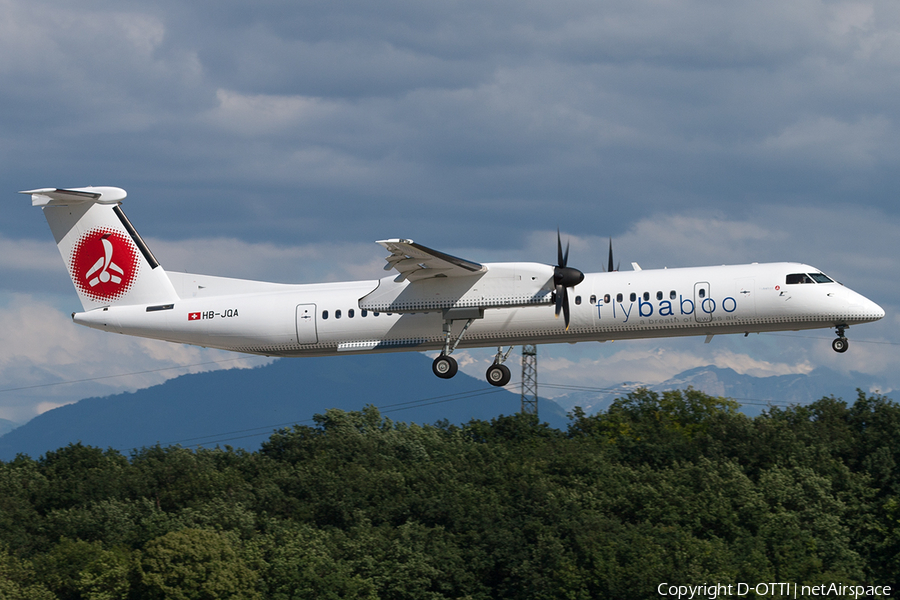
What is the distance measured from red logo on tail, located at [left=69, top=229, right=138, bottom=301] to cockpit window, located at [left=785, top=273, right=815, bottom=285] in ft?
67.4

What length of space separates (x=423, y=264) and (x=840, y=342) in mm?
12169

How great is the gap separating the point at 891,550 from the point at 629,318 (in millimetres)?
37201

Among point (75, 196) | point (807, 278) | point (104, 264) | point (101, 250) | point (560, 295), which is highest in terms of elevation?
point (75, 196)

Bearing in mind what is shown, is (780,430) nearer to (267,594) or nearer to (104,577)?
(267,594)

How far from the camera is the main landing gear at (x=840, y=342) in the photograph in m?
31.0

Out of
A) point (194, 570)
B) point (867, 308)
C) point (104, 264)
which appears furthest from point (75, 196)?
point (867, 308)

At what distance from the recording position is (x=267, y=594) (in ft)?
174

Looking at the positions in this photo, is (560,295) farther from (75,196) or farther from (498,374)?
(75,196)

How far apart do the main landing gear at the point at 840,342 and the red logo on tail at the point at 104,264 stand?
71.9 feet

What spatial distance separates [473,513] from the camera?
201 feet

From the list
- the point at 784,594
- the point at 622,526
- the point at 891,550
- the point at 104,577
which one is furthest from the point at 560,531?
the point at 104,577

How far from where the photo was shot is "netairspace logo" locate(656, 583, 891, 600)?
4703 cm

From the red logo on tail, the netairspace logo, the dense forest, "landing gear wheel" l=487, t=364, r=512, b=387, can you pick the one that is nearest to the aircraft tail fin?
the red logo on tail

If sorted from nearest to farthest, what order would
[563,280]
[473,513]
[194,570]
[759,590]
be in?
1. [563,280]
2. [759,590]
3. [194,570]
4. [473,513]
